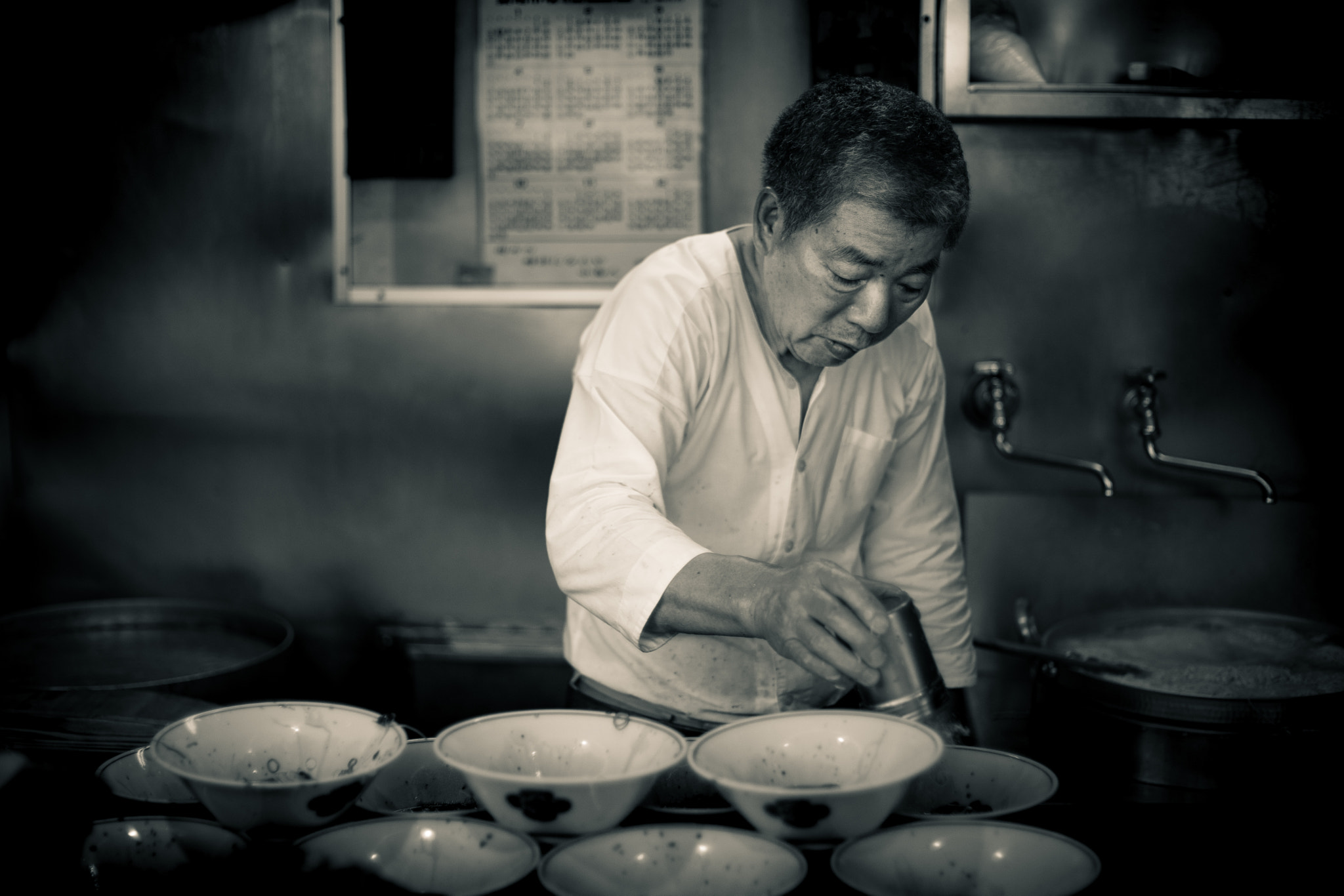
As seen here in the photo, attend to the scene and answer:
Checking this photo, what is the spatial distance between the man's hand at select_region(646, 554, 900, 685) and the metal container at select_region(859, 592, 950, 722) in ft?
0.27

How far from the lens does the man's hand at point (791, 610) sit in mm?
1004

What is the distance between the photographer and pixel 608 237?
2188mm

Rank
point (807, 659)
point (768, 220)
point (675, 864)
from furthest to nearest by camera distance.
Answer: point (768, 220) → point (807, 659) → point (675, 864)

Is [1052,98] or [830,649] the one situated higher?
[1052,98]

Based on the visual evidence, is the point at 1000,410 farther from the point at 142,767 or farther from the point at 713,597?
the point at 142,767

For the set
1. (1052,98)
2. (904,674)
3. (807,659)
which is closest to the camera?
(807,659)

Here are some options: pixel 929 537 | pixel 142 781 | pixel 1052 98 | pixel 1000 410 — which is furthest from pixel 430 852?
pixel 1052 98

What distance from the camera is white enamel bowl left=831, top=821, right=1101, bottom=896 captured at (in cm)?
89

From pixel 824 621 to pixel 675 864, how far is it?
0.27m

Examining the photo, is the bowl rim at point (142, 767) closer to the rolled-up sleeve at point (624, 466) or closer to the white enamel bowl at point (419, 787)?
the white enamel bowl at point (419, 787)

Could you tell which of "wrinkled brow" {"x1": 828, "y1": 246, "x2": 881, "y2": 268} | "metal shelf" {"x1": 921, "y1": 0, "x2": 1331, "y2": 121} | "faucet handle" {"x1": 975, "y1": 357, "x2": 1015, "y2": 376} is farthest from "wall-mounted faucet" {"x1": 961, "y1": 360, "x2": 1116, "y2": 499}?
"wrinkled brow" {"x1": 828, "y1": 246, "x2": 881, "y2": 268}

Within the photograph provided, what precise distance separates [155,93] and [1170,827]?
235 cm

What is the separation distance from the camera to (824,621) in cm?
101

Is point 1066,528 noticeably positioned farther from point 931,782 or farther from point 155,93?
point 155,93
